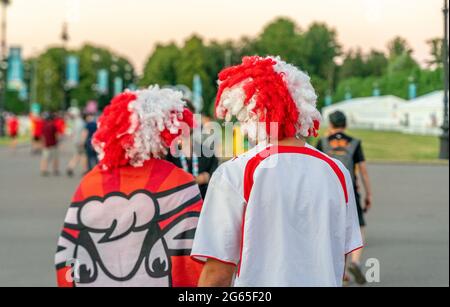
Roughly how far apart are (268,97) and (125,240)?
1182mm

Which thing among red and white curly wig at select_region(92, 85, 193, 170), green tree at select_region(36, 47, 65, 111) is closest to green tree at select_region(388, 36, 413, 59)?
red and white curly wig at select_region(92, 85, 193, 170)

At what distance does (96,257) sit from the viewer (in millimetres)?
3434

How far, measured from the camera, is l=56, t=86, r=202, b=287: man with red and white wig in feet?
11.2

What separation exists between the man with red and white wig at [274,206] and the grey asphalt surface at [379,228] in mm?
5010

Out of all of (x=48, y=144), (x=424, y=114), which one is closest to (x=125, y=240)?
(x=48, y=144)

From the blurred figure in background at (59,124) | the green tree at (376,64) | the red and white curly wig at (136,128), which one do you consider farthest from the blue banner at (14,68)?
the red and white curly wig at (136,128)

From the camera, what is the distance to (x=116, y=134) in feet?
11.8

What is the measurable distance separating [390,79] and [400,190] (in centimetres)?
659

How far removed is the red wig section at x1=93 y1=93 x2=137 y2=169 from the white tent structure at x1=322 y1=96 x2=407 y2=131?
22250 millimetres

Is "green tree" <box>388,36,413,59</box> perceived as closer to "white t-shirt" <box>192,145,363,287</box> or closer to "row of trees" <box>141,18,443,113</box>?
"row of trees" <box>141,18,443,113</box>

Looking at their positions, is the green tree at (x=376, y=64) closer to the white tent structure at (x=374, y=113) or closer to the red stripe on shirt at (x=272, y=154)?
the white tent structure at (x=374, y=113)

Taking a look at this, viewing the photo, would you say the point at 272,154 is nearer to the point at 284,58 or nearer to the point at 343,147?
the point at 284,58

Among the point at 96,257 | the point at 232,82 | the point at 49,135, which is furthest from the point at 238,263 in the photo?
the point at 49,135
